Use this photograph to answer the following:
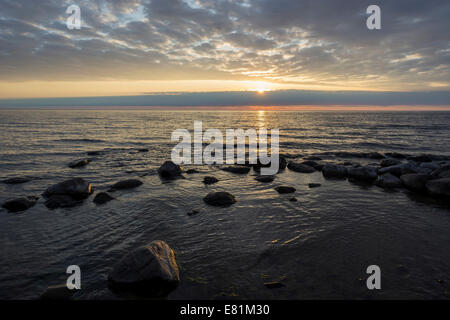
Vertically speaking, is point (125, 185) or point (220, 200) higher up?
point (125, 185)

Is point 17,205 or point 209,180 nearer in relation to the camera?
point 17,205

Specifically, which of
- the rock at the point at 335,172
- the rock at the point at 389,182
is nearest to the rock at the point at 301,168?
the rock at the point at 335,172

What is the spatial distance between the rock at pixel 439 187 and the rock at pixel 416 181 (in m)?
0.35

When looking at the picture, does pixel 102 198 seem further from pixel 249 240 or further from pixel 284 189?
pixel 284 189

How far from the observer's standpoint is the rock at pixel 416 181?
13.1 m

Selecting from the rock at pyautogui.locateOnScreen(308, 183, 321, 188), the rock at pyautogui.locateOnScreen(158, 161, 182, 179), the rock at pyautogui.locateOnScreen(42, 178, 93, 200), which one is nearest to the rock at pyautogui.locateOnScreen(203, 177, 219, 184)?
the rock at pyautogui.locateOnScreen(158, 161, 182, 179)

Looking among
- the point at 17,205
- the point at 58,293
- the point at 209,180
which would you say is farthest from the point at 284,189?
the point at 17,205

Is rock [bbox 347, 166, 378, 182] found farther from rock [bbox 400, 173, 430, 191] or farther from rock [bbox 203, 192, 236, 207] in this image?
rock [bbox 203, 192, 236, 207]

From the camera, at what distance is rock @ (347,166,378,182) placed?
15438 mm

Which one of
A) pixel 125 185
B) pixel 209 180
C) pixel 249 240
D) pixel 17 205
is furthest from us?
pixel 209 180

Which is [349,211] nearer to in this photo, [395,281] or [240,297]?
[395,281]

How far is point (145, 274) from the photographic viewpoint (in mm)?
5691

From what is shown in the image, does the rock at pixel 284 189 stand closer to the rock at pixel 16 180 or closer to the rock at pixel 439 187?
the rock at pixel 439 187

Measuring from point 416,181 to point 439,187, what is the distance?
1.18 metres
